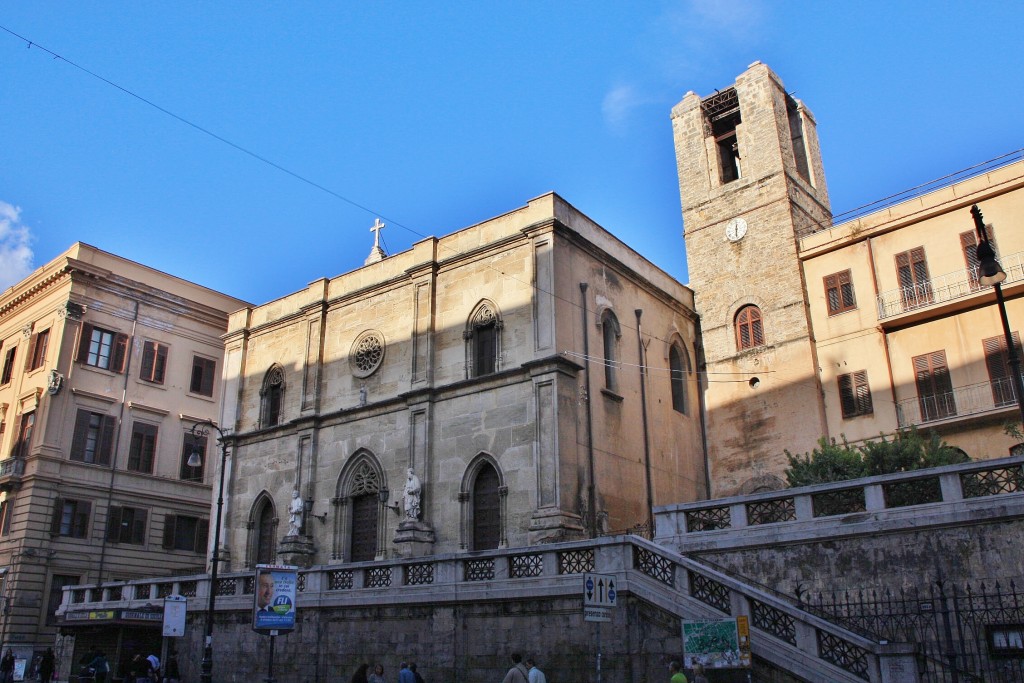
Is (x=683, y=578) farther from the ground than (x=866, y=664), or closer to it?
farther from the ground

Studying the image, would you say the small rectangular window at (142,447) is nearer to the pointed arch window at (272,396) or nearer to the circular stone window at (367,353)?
the pointed arch window at (272,396)

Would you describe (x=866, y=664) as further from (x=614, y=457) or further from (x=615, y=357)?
(x=615, y=357)

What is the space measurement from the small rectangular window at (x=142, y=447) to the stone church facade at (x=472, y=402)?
6.66 metres

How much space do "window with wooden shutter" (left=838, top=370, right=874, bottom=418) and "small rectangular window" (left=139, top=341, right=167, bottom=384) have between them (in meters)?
27.7

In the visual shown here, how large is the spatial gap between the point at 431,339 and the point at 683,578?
14061mm

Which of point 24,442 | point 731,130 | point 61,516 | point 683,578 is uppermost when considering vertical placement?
point 731,130

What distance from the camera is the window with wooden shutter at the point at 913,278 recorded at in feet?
81.5

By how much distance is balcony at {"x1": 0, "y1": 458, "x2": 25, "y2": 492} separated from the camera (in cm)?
3366

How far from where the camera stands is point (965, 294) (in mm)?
23734

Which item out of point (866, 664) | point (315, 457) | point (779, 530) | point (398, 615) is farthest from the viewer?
point (315, 457)

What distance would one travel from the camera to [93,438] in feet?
117

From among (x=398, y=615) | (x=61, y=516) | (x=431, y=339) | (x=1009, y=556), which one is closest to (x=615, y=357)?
(x=431, y=339)

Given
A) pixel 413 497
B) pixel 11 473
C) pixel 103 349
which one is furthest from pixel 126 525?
pixel 413 497

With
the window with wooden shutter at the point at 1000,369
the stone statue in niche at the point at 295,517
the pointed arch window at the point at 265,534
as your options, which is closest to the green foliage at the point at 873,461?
the window with wooden shutter at the point at 1000,369
